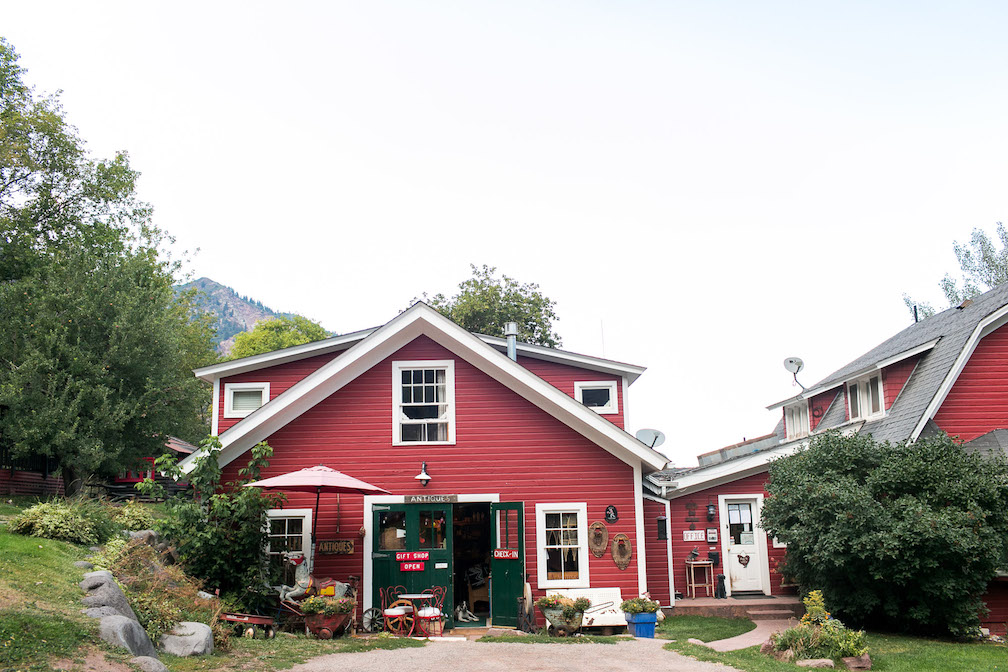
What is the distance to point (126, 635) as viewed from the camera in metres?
8.67

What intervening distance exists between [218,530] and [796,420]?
16.1 m

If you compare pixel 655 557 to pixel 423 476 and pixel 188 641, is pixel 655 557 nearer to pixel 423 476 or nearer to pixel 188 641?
pixel 423 476

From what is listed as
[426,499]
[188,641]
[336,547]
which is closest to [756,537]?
[426,499]

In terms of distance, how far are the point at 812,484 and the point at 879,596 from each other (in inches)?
86.6

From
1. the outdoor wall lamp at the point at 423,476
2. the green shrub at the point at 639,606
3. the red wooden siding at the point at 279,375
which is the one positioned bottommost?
the green shrub at the point at 639,606

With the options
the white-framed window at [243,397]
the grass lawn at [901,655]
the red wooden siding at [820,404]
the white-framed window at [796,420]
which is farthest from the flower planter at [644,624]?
the white-framed window at [796,420]

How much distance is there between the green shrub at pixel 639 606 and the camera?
14.2 metres

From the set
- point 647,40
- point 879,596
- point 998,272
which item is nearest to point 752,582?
point 879,596

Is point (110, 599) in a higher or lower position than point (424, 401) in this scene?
lower

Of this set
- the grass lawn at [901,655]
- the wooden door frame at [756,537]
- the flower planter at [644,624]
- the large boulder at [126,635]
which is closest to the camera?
the large boulder at [126,635]

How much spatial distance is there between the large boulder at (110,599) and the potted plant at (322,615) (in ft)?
10.4

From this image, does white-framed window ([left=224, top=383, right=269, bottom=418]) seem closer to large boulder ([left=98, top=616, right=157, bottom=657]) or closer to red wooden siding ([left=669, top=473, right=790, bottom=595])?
red wooden siding ([left=669, top=473, right=790, bottom=595])

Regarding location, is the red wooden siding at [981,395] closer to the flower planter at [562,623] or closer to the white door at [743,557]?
the white door at [743,557]

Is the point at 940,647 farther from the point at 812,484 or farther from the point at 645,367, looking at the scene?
the point at 645,367
